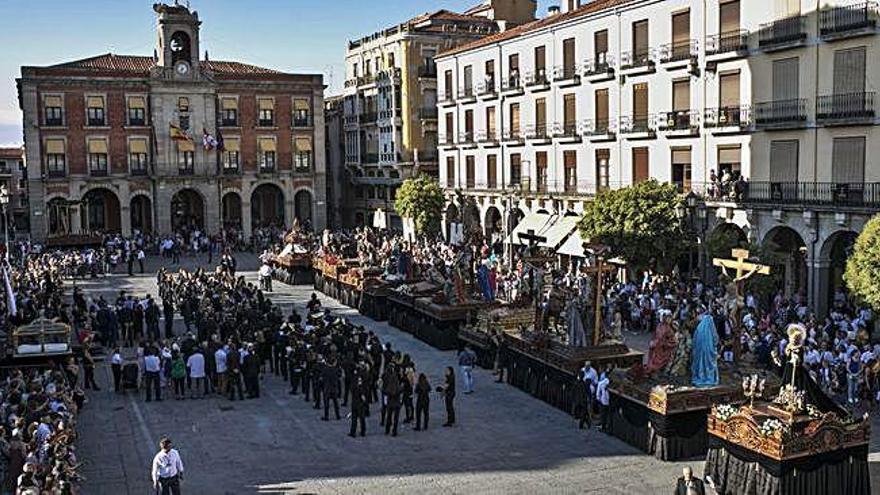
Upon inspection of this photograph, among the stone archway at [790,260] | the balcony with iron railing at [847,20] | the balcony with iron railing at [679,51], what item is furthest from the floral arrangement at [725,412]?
the balcony with iron railing at [679,51]

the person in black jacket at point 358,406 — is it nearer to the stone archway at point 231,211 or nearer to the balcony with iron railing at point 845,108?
the balcony with iron railing at point 845,108

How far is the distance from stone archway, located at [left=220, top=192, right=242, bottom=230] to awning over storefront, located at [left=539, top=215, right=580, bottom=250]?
29.8 m

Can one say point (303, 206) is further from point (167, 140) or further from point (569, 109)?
point (569, 109)

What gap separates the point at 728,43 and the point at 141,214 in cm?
4335

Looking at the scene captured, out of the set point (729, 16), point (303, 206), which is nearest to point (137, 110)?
point (303, 206)

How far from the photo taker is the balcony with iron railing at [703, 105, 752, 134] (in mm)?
34656

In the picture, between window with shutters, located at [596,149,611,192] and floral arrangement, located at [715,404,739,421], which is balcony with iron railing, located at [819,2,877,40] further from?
floral arrangement, located at [715,404,739,421]

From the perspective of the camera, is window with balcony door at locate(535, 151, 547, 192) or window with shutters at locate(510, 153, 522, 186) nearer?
window with balcony door at locate(535, 151, 547, 192)

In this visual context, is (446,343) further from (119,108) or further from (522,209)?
(119,108)

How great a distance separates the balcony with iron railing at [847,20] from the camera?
29.2 m

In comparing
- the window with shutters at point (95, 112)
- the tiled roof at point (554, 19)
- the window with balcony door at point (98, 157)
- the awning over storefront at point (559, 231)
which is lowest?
the awning over storefront at point (559, 231)

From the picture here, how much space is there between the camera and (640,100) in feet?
132

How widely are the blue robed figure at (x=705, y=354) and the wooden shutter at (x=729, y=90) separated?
19752 millimetres

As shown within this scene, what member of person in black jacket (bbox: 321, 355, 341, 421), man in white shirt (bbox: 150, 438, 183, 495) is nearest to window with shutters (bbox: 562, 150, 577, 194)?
person in black jacket (bbox: 321, 355, 341, 421)
